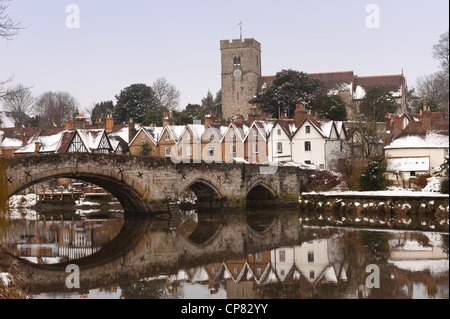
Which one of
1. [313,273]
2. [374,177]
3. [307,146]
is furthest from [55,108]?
[313,273]

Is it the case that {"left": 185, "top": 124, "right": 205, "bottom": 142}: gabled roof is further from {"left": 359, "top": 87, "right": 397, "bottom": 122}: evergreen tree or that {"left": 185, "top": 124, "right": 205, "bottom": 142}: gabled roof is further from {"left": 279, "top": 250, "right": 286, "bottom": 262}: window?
{"left": 279, "top": 250, "right": 286, "bottom": 262}: window

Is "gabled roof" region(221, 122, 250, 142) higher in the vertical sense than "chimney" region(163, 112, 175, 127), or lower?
lower

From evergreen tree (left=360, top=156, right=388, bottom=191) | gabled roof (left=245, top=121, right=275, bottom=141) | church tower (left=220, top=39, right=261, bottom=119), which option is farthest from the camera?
church tower (left=220, top=39, right=261, bottom=119)

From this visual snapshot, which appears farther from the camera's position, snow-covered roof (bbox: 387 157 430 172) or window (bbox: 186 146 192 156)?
window (bbox: 186 146 192 156)

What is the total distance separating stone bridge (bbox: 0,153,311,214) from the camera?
28578mm

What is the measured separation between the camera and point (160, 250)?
A: 77.2 feet

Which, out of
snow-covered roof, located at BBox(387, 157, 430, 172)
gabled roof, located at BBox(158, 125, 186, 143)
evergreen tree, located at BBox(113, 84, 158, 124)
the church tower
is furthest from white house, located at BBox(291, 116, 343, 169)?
the church tower

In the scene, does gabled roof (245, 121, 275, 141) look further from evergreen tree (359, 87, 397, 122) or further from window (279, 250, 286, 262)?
window (279, 250, 286, 262)

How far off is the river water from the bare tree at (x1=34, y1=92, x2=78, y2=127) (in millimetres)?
57462

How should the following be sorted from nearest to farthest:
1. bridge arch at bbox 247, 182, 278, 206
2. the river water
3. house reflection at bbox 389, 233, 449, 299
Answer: house reflection at bbox 389, 233, 449, 299 < the river water < bridge arch at bbox 247, 182, 278, 206

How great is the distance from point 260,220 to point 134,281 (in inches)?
677

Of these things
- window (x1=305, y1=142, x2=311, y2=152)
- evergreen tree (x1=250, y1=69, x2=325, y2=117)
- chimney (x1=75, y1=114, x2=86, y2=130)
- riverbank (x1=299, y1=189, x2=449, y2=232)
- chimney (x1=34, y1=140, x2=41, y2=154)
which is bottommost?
riverbank (x1=299, y1=189, x2=449, y2=232)

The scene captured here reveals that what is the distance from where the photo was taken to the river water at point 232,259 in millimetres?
15477

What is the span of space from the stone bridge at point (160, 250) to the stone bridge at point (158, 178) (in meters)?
1.80
